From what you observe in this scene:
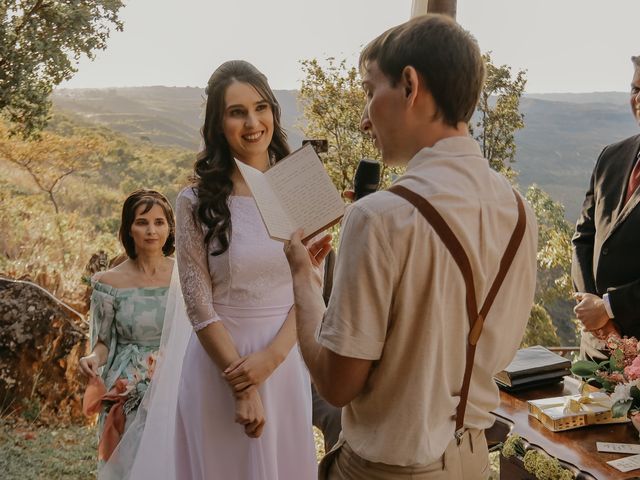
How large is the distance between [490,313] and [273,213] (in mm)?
545

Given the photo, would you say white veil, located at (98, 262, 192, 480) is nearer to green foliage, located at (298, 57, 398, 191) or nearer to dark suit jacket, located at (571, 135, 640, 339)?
dark suit jacket, located at (571, 135, 640, 339)

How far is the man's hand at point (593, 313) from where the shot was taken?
2484 mm

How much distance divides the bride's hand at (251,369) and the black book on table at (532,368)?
0.83 meters

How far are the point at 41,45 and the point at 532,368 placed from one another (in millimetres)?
4637

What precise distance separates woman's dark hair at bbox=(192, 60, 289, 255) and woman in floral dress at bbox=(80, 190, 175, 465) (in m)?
1.07

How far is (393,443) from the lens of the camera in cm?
119

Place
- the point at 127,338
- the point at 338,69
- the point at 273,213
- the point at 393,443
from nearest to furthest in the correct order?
the point at 393,443 < the point at 273,213 < the point at 127,338 < the point at 338,69

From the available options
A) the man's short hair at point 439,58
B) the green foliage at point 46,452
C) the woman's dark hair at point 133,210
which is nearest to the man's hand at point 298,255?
the man's short hair at point 439,58

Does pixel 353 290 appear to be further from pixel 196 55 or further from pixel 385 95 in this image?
pixel 196 55

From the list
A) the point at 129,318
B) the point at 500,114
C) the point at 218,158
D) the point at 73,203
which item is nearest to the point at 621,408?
the point at 218,158

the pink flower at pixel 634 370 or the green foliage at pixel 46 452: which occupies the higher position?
the pink flower at pixel 634 370

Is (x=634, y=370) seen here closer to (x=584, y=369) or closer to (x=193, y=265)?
(x=584, y=369)

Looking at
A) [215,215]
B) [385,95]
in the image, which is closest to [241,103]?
[215,215]

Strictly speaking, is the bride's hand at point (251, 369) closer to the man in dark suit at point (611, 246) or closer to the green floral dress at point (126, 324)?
the green floral dress at point (126, 324)
